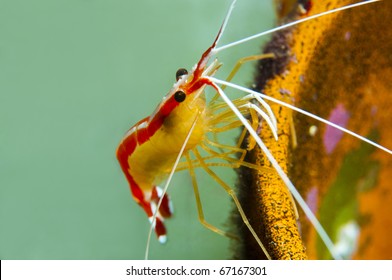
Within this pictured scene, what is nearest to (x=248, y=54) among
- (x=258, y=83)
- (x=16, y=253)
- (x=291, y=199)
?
(x=258, y=83)

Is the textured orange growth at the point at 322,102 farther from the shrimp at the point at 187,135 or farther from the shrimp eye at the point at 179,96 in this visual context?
the shrimp eye at the point at 179,96

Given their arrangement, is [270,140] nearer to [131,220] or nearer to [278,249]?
[278,249]

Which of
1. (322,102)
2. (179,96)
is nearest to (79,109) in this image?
(179,96)

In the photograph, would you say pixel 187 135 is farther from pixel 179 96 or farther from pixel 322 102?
pixel 322 102

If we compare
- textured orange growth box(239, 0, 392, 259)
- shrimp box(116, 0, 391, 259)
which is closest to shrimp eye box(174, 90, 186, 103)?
shrimp box(116, 0, 391, 259)

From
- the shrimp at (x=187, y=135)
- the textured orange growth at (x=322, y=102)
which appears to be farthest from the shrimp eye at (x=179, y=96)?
the textured orange growth at (x=322, y=102)

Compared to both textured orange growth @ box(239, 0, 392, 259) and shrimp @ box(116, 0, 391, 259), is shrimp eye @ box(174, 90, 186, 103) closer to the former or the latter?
shrimp @ box(116, 0, 391, 259)
